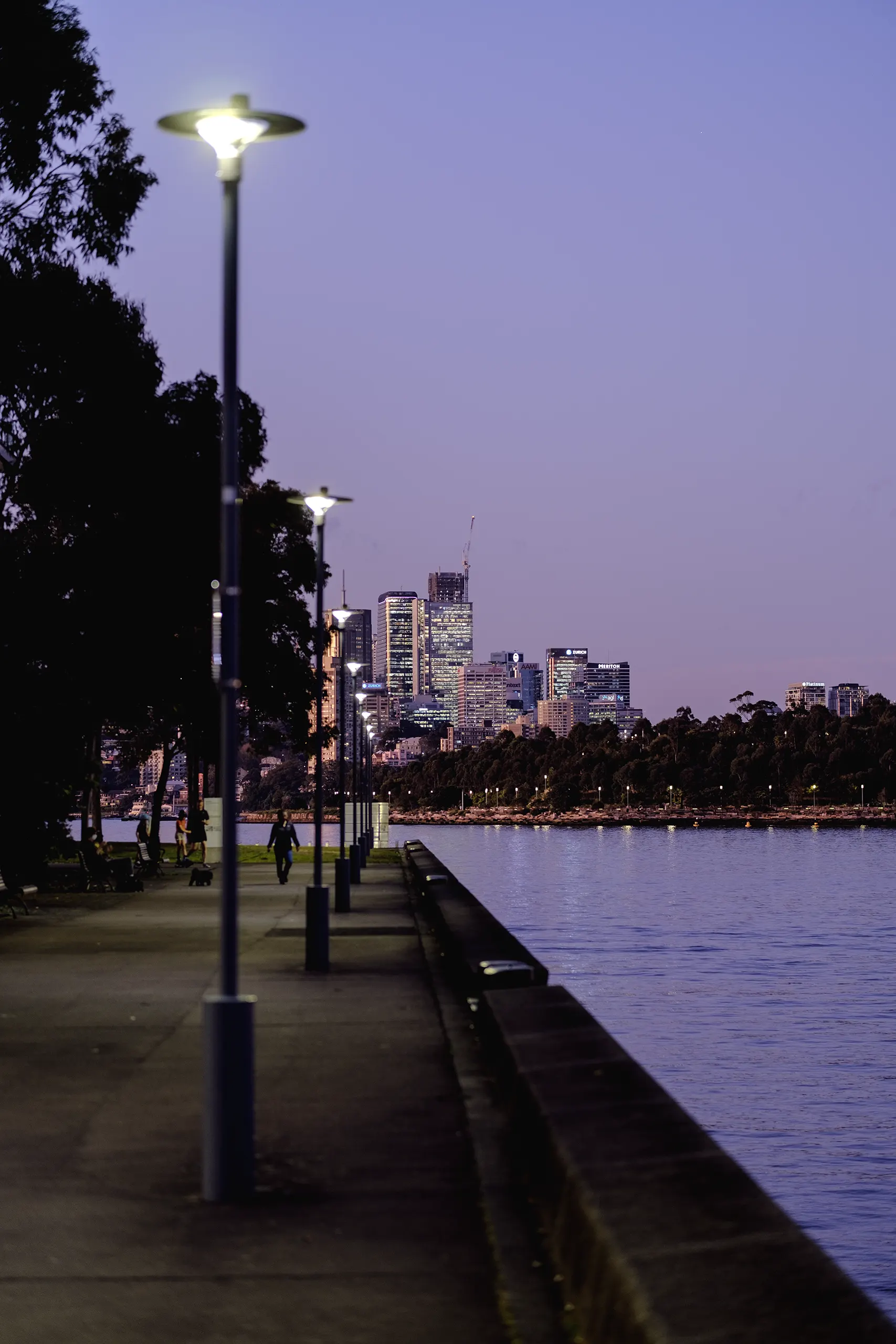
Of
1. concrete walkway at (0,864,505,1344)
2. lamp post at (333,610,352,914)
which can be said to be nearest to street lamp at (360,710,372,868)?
lamp post at (333,610,352,914)

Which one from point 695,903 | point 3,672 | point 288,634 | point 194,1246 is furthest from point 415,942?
point 695,903

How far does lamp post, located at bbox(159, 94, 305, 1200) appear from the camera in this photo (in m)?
9.22

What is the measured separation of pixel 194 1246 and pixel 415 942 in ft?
60.4

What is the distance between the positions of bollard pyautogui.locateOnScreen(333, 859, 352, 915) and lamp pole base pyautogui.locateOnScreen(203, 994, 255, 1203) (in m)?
24.8

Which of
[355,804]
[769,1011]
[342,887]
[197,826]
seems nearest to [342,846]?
[342,887]

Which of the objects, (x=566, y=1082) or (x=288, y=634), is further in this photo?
(x=288, y=634)

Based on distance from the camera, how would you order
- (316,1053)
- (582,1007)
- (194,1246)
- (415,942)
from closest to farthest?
1. (194,1246)
2. (582,1007)
3. (316,1053)
4. (415,942)

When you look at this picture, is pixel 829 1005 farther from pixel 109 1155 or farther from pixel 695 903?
pixel 695 903

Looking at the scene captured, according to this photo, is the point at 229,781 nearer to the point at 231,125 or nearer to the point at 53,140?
the point at 231,125

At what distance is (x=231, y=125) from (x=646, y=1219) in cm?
568

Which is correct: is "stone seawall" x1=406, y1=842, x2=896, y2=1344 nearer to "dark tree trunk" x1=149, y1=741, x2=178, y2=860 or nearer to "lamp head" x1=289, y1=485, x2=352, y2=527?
"lamp head" x1=289, y1=485, x2=352, y2=527

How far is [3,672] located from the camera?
115 feet

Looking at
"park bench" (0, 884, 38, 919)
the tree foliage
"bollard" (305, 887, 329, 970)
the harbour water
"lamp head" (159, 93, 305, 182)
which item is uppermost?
the tree foliage

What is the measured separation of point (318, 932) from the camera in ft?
71.7
